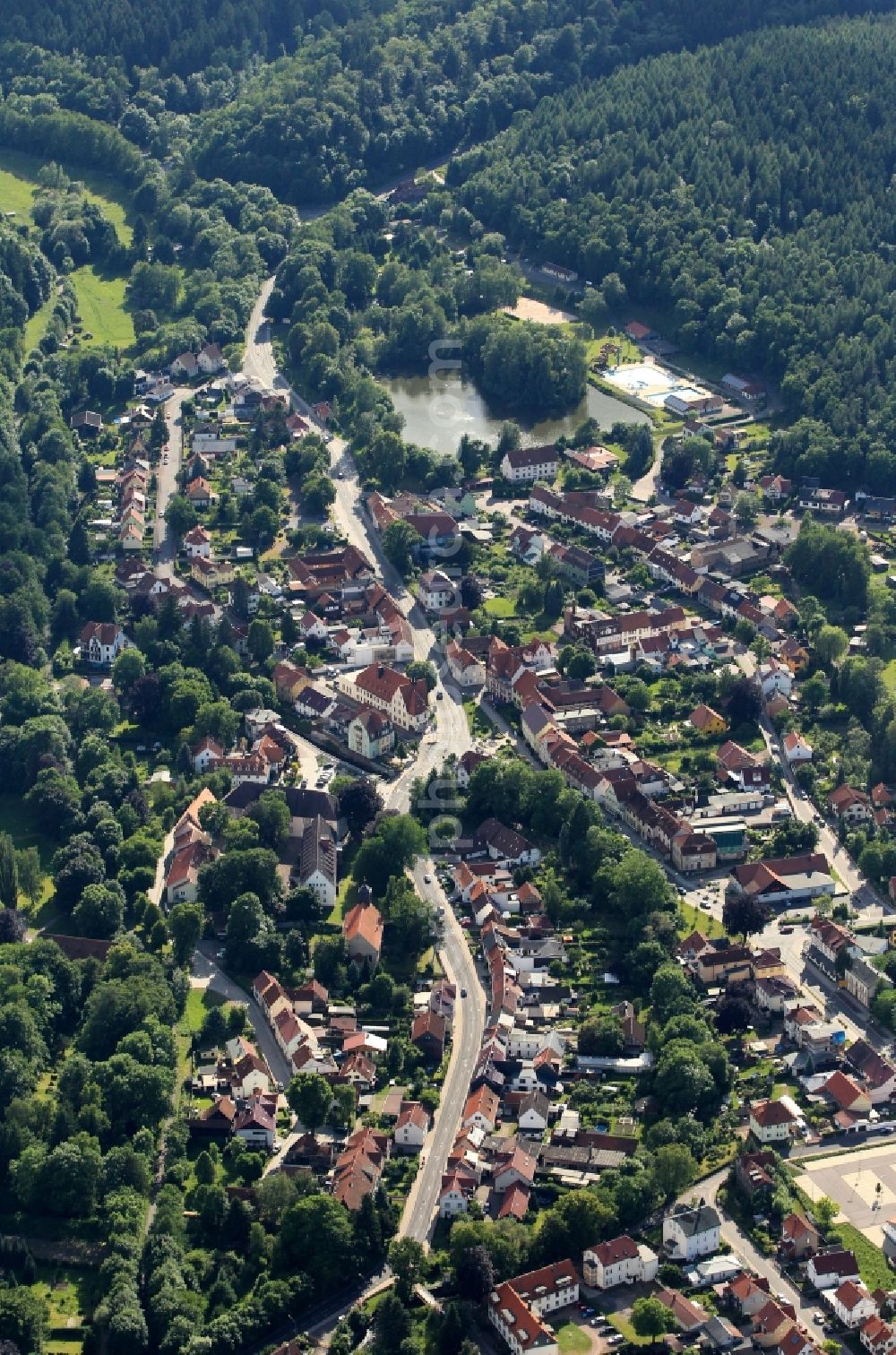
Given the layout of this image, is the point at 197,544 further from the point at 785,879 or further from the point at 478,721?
the point at 785,879

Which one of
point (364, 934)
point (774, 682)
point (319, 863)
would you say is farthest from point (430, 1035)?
point (774, 682)

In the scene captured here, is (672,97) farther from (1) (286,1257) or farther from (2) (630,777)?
(1) (286,1257)

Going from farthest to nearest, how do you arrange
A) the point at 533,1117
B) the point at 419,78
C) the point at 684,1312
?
the point at 419,78, the point at 533,1117, the point at 684,1312

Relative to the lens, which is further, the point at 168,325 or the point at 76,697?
the point at 168,325

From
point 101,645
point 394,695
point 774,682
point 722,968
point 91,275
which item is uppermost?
point 722,968

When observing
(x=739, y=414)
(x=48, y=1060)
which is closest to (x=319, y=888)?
(x=48, y=1060)

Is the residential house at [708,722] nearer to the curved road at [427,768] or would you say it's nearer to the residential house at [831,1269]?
the curved road at [427,768]

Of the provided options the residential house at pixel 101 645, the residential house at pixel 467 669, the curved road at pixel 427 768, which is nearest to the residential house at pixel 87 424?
the curved road at pixel 427 768
